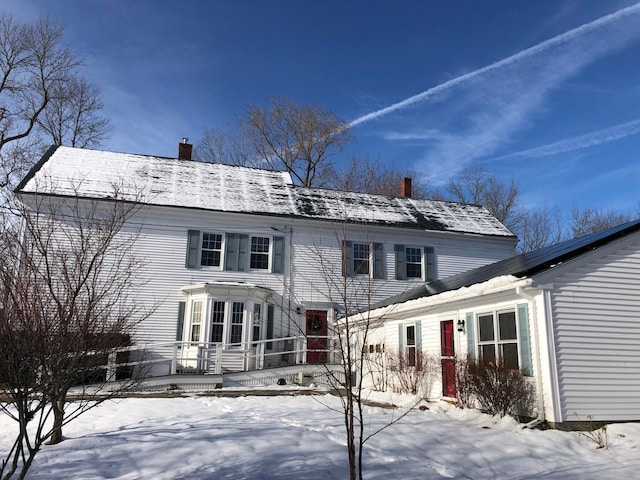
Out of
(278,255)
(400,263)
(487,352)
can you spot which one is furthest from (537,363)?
(278,255)

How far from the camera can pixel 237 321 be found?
53.1ft

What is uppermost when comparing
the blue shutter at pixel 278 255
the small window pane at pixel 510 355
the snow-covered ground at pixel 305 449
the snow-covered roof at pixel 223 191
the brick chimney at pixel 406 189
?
the brick chimney at pixel 406 189

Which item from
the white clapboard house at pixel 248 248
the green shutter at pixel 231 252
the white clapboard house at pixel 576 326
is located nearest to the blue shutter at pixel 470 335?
the white clapboard house at pixel 576 326

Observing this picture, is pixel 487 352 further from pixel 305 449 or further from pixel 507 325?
pixel 305 449

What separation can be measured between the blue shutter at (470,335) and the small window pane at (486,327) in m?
0.19

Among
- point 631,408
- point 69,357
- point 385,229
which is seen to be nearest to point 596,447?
point 631,408

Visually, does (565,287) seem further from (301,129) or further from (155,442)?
(301,129)

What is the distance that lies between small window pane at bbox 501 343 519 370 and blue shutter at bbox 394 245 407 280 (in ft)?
30.7

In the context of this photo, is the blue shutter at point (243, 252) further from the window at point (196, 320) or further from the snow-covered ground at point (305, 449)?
the snow-covered ground at point (305, 449)

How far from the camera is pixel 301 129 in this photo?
33.4 metres

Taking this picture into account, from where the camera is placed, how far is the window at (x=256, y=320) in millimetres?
16375

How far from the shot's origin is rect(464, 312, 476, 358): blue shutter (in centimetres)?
1012

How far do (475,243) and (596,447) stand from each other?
43.6 feet

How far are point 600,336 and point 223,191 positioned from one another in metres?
13.7
